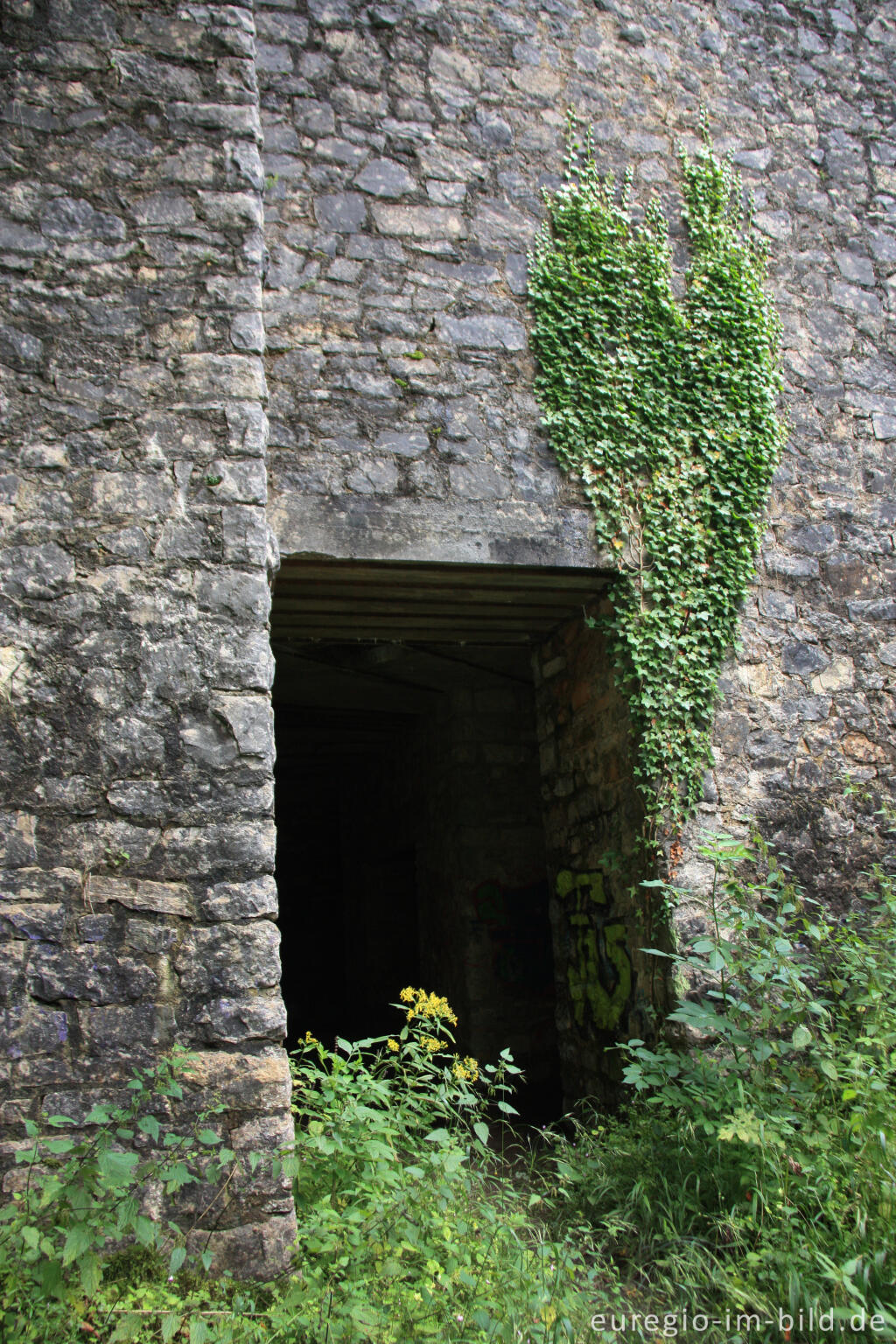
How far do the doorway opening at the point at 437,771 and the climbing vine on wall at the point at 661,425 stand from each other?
0.35 m

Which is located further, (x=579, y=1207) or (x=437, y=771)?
(x=437, y=771)

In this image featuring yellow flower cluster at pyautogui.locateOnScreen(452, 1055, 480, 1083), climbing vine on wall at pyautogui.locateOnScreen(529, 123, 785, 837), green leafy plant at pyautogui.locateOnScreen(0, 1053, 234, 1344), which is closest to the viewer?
green leafy plant at pyautogui.locateOnScreen(0, 1053, 234, 1344)

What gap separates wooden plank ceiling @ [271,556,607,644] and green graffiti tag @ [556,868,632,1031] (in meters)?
1.21

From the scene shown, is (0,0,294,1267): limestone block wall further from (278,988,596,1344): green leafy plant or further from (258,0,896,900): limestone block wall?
(258,0,896,900): limestone block wall

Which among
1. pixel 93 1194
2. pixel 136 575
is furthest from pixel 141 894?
pixel 136 575

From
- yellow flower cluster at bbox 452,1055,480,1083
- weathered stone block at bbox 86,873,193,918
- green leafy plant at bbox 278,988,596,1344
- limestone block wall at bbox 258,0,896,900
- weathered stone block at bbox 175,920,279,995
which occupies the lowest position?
green leafy plant at bbox 278,988,596,1344

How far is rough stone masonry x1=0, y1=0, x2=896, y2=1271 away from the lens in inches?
94.8

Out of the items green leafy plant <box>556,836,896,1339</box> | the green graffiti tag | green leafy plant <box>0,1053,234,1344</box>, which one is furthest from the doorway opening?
green leafy plant <box>0,1053,234,1344</box>

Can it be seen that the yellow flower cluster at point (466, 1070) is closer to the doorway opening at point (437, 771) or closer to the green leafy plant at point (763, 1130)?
the green leafy plant at point (763, 1130)

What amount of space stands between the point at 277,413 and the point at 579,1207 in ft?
9.59

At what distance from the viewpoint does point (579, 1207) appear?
10.2 ft

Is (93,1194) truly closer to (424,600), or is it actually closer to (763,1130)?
(763,1130)

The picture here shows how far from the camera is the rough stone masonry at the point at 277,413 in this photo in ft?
7.90

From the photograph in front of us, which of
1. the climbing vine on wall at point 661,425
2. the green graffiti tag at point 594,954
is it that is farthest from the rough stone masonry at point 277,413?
the green graffiti tag at point 594,954
